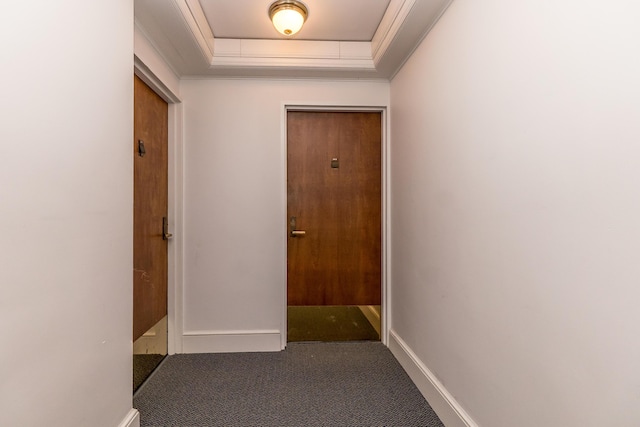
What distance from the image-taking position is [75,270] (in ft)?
3.77

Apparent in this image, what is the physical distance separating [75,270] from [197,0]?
5.54 feet

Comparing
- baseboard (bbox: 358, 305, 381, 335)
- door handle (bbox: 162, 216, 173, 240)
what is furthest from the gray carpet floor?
door handle (bbox: 162, 216, 173, 240)

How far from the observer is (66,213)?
1097 mm

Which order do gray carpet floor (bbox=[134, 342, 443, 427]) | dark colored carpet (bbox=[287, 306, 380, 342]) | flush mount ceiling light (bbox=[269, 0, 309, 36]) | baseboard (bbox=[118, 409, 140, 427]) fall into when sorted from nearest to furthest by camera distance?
1. baseboard (bbox=[118, 409, 140, 427])
2. gray carpet floor (bbox=[134, 342, 443, 427])
3. flush mount ceiling light (bbox=[269, 0, 309, 36])
4. dark colored carpet (bbox=[287, 306, 380, 342])

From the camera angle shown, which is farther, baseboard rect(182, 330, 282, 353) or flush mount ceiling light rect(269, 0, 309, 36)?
baseboard rect(182, 330, 282, 353)

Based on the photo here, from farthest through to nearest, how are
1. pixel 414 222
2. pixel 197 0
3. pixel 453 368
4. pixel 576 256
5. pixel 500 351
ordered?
pixel 414 222
pixel 197 0
pixel 453 368
pixel 500 351
pixel 576 256

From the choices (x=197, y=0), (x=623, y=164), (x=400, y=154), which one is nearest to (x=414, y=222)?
(x=400, y=154)

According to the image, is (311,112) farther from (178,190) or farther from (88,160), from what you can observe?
(88,160)

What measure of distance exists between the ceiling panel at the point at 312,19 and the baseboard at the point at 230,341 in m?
2.33

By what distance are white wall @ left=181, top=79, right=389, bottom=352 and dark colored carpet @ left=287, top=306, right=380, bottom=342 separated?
1.23ft

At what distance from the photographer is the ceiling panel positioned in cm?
196

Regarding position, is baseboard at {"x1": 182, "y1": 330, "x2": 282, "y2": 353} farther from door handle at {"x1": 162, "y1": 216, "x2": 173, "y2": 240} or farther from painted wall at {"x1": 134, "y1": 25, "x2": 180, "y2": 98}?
painted wall at {"x1": 134, "y1": 25, "x2": 180, "y2": 98}

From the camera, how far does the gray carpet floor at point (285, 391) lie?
1.75 metres

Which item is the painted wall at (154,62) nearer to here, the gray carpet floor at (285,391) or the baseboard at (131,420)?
the baseboard at (131,420)
